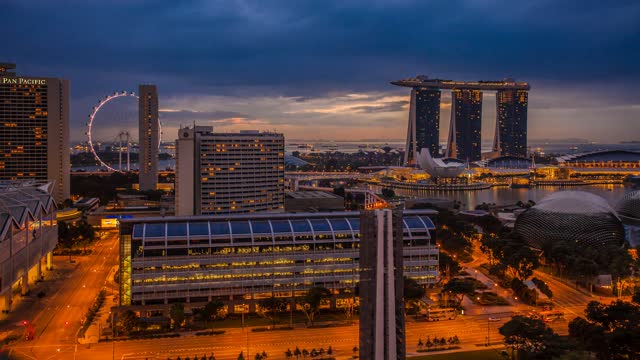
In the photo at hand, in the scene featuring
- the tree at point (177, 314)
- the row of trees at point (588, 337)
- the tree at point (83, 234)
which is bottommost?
the tree at point (177, 314)

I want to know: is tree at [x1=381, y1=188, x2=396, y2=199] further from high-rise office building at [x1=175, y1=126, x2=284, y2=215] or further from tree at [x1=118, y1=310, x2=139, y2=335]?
tree at [x1=118, y1=310, x2=139, y2=335]

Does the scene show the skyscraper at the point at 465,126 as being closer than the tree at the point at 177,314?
No

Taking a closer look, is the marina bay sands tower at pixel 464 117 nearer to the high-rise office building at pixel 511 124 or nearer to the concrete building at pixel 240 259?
the high-rise office building at pixel 511 124

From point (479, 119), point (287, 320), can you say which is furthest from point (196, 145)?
point (479, 119)

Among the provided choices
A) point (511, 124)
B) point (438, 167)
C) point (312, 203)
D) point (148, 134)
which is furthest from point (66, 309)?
point (511, 124)

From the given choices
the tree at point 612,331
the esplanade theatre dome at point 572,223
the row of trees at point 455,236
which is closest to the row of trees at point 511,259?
the row of trees at point 455,236
